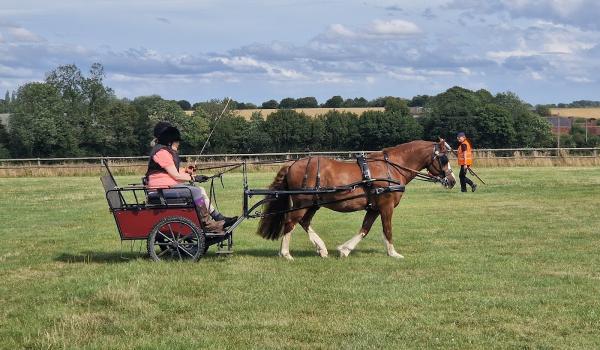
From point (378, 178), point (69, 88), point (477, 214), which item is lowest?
point (477, 214)

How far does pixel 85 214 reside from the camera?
19172mm

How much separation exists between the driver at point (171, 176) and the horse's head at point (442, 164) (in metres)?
3.54

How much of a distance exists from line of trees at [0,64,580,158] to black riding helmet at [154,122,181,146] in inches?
2052

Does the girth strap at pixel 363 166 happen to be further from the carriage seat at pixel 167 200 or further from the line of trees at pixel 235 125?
→ the line of trees at pixel 235 125

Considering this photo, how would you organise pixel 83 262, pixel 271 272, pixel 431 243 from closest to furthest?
pixel 271 272 < pixel 83 262 < pixel 431 243

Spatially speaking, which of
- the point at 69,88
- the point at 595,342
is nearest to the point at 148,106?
the point at 69,88

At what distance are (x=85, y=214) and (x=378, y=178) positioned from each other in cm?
1054

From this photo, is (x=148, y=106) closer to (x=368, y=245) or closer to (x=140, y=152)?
(x=140, y=152)

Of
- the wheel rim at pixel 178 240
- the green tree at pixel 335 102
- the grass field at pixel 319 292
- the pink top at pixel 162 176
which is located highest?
the green tree at pixel 335 102

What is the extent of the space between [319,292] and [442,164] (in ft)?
13.7

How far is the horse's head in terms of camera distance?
11.7 m

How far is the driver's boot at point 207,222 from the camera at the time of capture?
33.9 feet

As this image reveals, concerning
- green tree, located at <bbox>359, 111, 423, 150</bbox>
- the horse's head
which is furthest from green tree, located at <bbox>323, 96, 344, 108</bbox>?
the horse's head

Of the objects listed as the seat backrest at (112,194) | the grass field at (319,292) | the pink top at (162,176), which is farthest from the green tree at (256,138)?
the pink top at (162,176)
